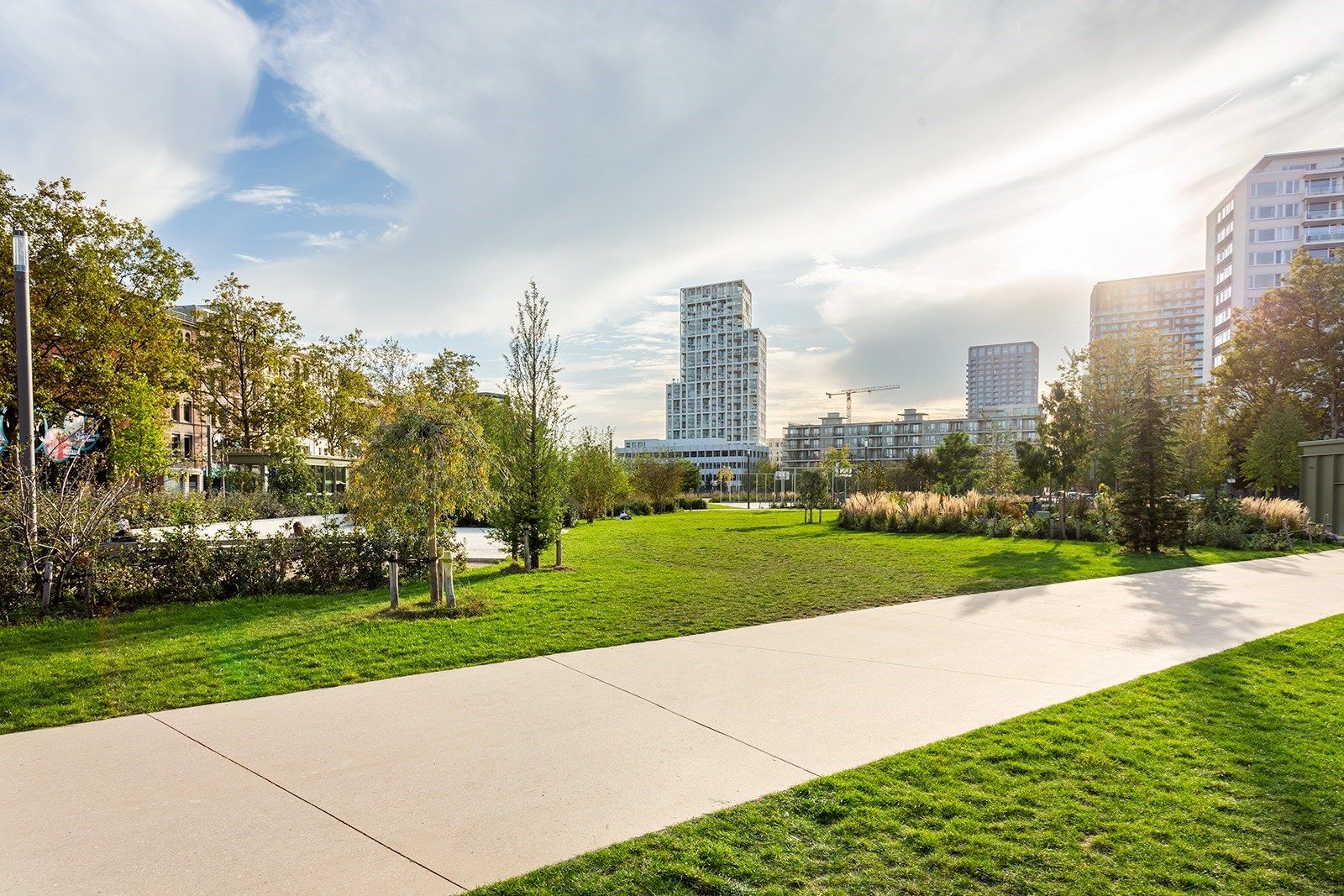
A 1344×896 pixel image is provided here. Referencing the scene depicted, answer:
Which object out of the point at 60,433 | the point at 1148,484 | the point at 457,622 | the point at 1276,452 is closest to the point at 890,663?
the point at 457,622

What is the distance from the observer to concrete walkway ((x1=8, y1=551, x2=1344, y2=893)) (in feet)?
10.2

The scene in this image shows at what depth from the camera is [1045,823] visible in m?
3.37

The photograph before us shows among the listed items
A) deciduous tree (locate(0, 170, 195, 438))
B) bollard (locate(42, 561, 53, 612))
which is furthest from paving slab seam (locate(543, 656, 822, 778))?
deciduous tree (locate(0, 170, 195, 438))

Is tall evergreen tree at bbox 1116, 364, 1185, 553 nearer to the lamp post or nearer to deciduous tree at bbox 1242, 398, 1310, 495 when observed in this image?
deciduous tree at bbox 1242, 398, 1310, 495

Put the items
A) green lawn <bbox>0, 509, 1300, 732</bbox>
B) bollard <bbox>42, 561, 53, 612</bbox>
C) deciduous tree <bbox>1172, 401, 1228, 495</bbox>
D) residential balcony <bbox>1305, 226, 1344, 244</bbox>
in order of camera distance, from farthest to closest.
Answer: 1. residential balcony <bbox>1305, 226, 1344, 244</bbox>
2. deciduous tree <bbox>1172, 401, 1228, 495</bbox>
3. bollard <bbox>42, 561, 53, 612</bbox>
4. green lawn <bbox>0, 509, 1300, 732</bbox>

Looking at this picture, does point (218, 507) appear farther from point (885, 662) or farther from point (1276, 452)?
point (1276, 452)

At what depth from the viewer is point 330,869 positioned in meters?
2.99

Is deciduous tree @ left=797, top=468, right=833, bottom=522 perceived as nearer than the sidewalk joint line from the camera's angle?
No

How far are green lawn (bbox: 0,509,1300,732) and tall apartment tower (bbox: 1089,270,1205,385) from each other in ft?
520

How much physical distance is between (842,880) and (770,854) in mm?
341

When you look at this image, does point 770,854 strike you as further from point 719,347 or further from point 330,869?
point 719,347

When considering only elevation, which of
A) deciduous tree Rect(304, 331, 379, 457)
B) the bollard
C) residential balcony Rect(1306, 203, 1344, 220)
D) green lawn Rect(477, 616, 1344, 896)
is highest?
residential balcony Rect(1306, 203, 1344, 220)

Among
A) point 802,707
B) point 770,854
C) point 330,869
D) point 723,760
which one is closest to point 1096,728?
point 802,707

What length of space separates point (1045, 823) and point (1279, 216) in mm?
86739
